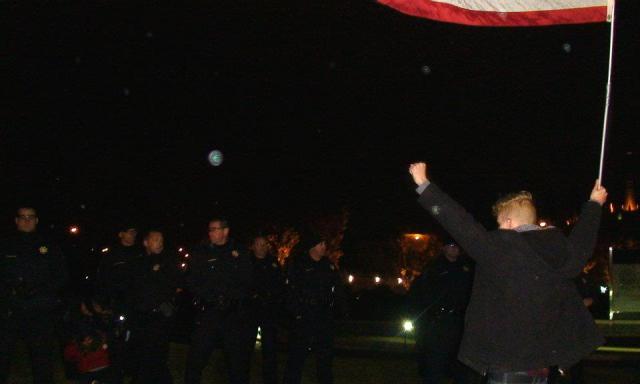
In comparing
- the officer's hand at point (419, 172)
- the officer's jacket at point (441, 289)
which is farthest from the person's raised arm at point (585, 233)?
the officer's jacket at point (441, 289)

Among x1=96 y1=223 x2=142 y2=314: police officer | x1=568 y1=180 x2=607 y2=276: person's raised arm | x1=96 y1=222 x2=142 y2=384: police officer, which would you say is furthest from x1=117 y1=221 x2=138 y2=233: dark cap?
x1=568 y1=180 x2=607 y2=276: person's raised arm

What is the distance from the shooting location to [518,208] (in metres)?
5.00

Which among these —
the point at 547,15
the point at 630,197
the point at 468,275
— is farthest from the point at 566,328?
the point at 630,197

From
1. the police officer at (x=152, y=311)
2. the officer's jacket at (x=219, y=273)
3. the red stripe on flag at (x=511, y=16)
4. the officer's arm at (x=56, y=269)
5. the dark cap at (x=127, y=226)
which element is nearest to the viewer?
the red stripe on flag at (x=511, y=16)

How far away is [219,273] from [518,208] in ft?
17.5

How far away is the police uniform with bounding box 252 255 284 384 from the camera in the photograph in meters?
10.9

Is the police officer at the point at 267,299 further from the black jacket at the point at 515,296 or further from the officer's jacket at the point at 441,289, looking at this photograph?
the black jacket at the point at 515,296

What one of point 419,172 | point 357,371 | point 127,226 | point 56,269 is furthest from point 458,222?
point 357,371

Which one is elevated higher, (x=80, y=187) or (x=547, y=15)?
(x=80, y=187)

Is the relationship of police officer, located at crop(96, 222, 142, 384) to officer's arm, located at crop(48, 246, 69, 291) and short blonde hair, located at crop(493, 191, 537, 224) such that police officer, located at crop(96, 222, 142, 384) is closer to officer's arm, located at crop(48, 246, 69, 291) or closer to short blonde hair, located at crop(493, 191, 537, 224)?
officer's arm, located at crop(48, 246, 69, 291)

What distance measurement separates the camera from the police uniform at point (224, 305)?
31.6ft

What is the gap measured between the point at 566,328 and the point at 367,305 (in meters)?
29.8

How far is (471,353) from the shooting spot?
15.7 feet

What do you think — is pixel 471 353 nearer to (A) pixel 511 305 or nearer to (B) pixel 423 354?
(A) pixel 511 305
